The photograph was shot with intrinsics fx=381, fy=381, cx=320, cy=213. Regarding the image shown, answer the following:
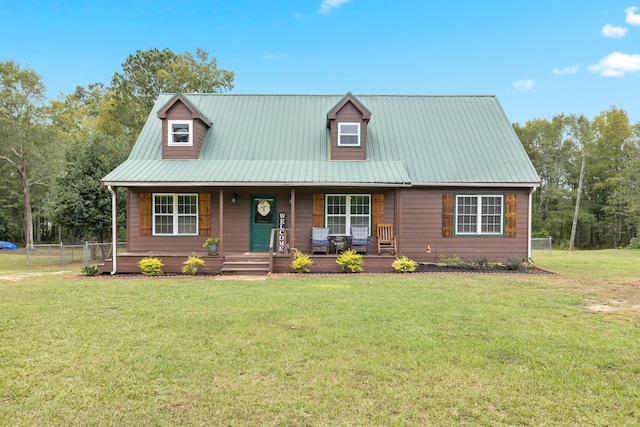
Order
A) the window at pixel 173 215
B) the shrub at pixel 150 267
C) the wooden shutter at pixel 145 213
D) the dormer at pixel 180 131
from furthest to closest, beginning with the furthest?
1. the dormer at pixel 180 131
2. the window at pixel 173 215
3. the wooden shutter at pixel 145 213
4. the shrub at pixel 150 267

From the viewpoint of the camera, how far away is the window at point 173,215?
1300cm

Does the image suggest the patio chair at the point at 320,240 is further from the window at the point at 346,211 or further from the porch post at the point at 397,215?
the porch post at the point at 397,215

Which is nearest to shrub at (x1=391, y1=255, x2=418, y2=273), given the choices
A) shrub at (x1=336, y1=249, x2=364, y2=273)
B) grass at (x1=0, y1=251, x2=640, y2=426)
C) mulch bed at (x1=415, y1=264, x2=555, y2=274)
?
mulch bed at (x1=415, y1=264, x2=555, y2=274)

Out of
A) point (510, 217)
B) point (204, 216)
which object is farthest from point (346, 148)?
point (510, 217)

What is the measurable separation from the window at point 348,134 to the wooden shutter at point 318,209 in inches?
83.3

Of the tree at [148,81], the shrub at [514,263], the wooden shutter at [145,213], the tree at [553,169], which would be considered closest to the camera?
the shrub at [514,263]

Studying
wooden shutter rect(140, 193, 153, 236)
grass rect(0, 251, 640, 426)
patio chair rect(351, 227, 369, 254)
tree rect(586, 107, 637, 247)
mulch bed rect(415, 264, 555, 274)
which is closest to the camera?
grass rect(0, 251, 640, 426)

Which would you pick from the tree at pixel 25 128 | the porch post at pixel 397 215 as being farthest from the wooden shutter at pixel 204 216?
the tree at pixel 25 128

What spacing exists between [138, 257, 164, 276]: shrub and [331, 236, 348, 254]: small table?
17.4ft

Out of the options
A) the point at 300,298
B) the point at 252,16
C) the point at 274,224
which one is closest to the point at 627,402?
the point at 300,298

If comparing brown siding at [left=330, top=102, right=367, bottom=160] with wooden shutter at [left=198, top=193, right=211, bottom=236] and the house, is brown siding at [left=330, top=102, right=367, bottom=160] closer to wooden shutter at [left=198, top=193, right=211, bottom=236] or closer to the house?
the house

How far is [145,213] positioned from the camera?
12906 millimetres

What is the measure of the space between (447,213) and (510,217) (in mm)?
2145

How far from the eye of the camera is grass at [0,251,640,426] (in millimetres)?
3149
